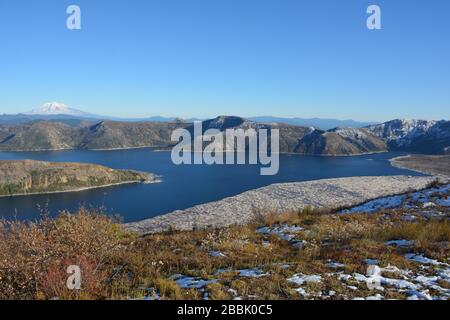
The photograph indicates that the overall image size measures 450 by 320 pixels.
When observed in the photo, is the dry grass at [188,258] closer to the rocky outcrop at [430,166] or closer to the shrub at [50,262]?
the shrub at [50,262]

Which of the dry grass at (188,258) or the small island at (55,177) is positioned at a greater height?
the dry grass at (188,258)

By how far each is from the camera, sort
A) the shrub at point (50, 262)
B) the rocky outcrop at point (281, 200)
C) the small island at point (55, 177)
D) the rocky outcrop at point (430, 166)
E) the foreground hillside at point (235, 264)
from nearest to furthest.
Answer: the shrub at point (50, 262) → the foreground hillside at point (235, 264) → the rocky outcrop at point (281, 200) → the small island at point (55, 177) → the rocky outcrop at point (430, 166)

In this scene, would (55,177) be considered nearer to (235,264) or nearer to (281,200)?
(281,200)

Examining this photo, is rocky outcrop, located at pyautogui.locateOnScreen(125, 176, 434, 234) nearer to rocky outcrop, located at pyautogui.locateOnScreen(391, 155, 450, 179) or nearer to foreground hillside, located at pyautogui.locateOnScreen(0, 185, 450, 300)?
rocky outcrop, located at pyautogui.locateOnScreen(391, 155, 450, 179)

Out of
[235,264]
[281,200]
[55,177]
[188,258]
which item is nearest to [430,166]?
[281,200]

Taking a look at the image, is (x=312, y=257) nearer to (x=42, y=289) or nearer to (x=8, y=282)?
(x=42, y=289)

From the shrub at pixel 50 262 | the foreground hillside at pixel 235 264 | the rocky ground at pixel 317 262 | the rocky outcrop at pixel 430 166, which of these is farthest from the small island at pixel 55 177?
the shrub at pixel 50 262
